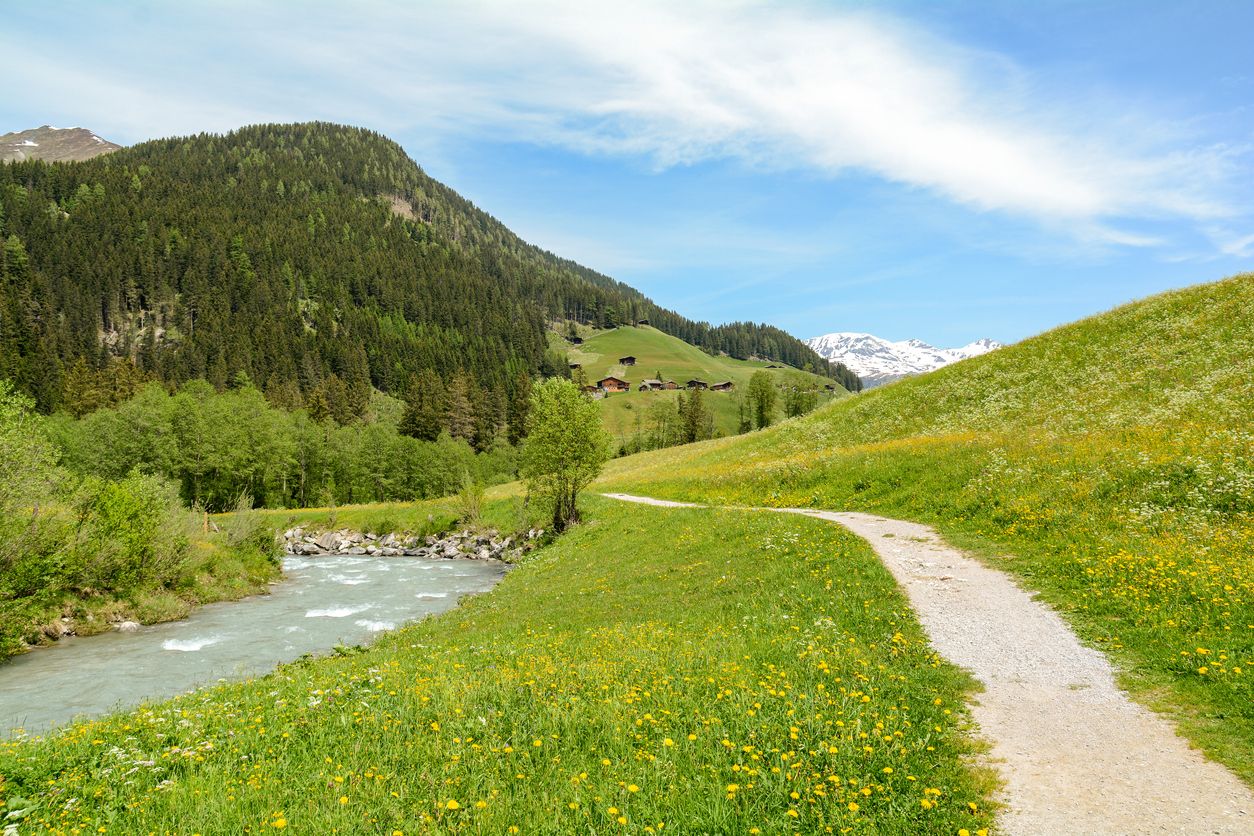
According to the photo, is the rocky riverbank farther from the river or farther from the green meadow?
the green meadow

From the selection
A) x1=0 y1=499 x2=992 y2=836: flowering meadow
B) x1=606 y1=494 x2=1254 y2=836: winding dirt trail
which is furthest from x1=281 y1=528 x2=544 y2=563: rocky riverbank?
x1=606 y1=494 x2=1254 y2=836: winding dirt trail

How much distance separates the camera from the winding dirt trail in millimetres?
6723

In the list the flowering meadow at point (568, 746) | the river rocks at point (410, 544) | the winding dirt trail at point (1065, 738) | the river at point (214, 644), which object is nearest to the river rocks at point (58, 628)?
the river at point (214, 644)

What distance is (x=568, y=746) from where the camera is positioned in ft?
28.4

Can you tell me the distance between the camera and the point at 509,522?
60406 millimetres

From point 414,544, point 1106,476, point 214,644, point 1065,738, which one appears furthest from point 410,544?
point 1065,738

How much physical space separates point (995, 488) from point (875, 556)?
885cm

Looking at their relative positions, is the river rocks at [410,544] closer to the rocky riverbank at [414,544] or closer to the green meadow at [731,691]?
the rocky riverbank at [414,544]

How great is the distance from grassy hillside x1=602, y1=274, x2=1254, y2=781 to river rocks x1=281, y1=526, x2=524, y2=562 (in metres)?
13.9

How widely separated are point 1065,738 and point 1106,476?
1692 centimetres

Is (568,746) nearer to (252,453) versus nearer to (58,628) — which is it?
(58,628)

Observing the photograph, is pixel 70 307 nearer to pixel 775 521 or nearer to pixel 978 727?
pixel 775 521

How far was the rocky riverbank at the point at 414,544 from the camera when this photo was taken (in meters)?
56.3

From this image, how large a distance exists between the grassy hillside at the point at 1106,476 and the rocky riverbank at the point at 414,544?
13.4 metres
